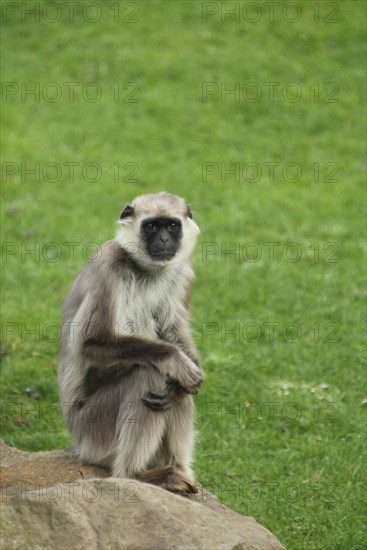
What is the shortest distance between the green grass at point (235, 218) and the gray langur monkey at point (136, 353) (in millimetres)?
1700

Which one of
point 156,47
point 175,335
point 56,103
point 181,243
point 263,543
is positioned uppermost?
point 156,47

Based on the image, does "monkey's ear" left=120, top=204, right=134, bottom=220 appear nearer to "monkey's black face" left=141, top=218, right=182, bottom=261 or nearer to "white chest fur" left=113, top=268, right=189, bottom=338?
"monkey's black face" left=141, top=218, right=182, bottom=261

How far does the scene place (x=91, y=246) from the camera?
11.2 m

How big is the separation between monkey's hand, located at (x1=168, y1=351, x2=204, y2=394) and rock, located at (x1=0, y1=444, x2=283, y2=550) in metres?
1.00

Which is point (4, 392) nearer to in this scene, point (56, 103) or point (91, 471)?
point (91, 471)

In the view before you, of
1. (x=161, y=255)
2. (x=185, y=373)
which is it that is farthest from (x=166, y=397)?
(x=161, y=255)

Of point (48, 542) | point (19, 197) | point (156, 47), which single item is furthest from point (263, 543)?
point (156, 47)

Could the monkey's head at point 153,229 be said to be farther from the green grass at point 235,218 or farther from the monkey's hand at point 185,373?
the green grass at point 235,218

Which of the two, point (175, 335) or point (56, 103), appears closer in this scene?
point (175, 335)

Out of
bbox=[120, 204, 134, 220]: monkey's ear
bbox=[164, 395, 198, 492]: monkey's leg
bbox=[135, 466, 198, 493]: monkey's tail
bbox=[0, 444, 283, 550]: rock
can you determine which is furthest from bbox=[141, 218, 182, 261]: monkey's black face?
bbox=[0, 444, 283, 550]: rock

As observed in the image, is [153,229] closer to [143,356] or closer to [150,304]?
[150,304]

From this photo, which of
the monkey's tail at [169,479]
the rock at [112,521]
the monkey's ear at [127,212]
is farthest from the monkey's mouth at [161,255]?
the rock at [112,521]

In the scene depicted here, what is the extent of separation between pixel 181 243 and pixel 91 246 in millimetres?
5097

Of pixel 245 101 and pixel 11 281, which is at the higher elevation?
pixel 245 101
